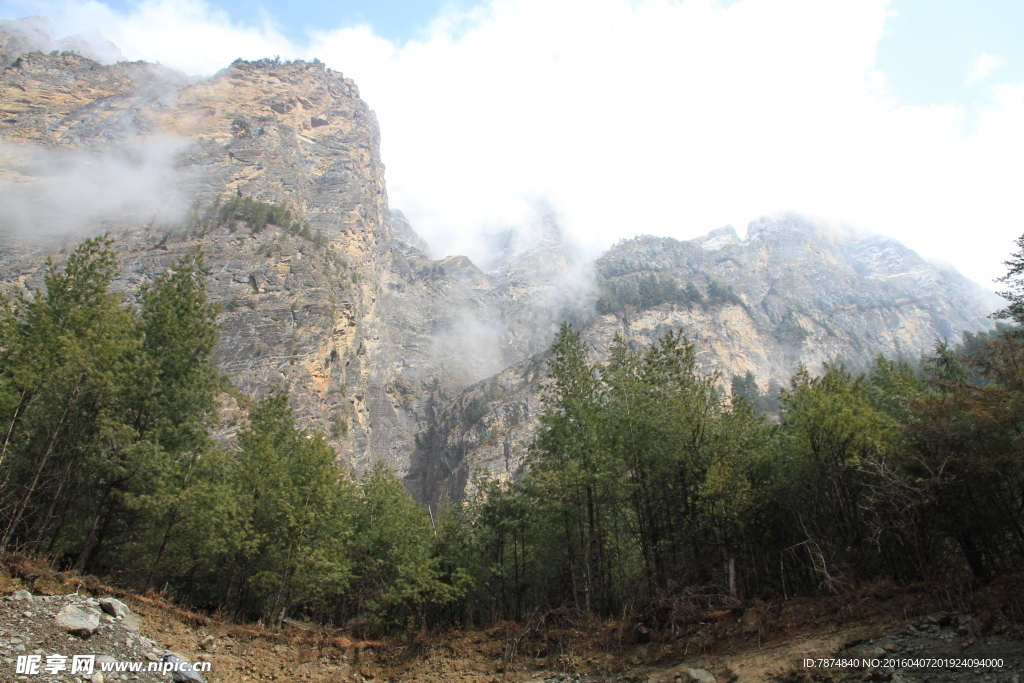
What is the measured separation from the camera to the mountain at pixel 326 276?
240 feet

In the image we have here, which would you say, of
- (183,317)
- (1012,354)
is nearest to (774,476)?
(1012,354)

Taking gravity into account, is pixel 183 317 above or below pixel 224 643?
above

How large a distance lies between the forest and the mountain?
3373cm

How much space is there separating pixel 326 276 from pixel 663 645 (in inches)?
3029

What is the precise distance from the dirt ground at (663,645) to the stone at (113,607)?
24.0 inches

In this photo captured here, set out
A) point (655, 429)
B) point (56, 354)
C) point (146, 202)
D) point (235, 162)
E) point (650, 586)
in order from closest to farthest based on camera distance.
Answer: point (56, 354), point (650, 586), point (655, 429), point (146, 202), point (235, 162)

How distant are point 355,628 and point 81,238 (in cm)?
8800

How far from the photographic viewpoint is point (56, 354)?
1523cm

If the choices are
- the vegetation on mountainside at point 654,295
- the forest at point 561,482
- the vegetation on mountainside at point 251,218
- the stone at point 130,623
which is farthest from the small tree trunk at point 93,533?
the vegetation on mountainside at point 654,295

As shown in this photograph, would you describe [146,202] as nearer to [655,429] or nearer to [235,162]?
[235,162]

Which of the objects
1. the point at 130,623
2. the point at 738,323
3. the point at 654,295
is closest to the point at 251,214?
the point at 654,295

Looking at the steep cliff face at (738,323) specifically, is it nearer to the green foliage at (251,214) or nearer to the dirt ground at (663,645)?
the green foliage at (251,214)

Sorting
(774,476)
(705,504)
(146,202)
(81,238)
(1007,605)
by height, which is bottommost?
(1007,605)

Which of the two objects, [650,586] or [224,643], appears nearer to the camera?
[224,643]
